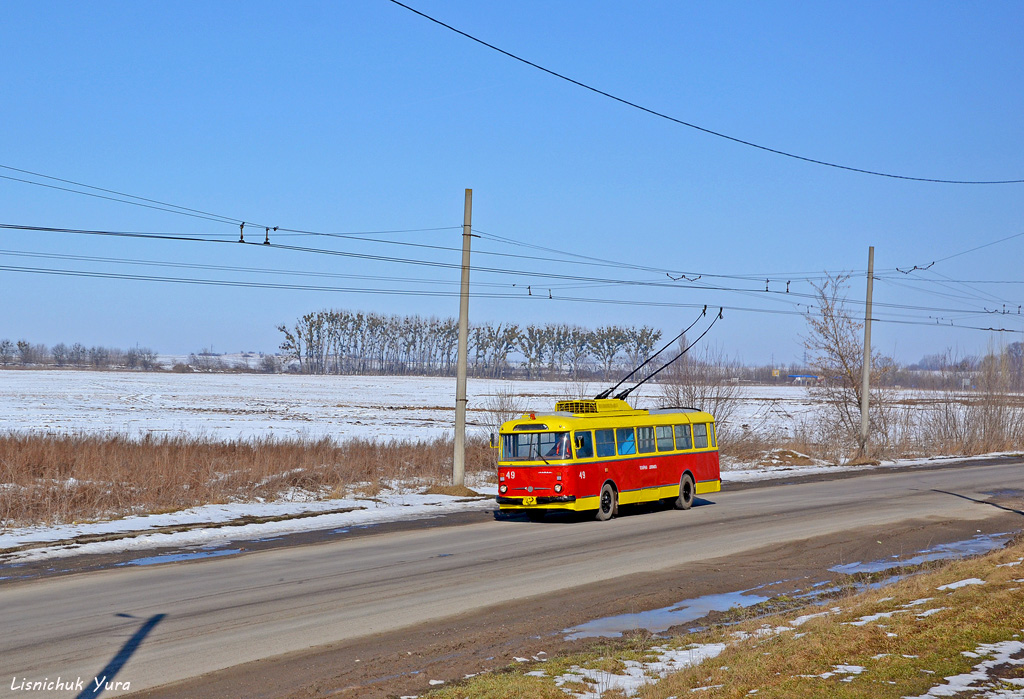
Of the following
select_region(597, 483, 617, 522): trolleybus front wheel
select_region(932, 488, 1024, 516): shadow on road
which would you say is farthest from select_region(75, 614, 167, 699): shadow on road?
select_region(932, 488, 1024, 516): shadow on road

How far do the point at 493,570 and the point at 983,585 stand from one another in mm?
7181

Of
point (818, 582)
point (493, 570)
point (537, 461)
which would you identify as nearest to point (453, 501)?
point (537, 461)

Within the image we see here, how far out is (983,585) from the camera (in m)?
11.1

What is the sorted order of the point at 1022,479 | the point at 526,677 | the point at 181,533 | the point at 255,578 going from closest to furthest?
the point at 526,677
the point at 255,578
the point at 181,533
the point at 1022,479

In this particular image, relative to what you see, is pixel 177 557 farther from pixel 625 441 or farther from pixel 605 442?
pixel 625 441

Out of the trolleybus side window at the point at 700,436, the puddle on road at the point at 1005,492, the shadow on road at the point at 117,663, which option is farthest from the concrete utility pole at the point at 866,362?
the shadow on road at the point at 117,663

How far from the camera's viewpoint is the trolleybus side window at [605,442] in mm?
22625

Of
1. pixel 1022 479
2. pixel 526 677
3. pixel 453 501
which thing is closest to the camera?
pixel 526 677

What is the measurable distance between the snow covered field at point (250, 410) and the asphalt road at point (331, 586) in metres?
14.5

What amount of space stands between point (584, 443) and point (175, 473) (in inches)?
444

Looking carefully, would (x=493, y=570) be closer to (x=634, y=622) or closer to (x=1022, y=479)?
(x=634, y=622)

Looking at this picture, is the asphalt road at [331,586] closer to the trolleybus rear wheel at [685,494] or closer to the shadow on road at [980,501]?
the shadow on road at [980,501]

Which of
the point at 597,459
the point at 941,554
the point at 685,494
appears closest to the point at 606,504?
the point at 597,459

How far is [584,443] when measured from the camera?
22219mm
